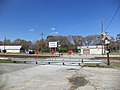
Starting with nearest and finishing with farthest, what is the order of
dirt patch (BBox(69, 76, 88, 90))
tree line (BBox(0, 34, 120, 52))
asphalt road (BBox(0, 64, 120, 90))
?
1. asphalt road (BBox(0, 64, 120, 90))
2. dirt patch (BBox(69, 76, 88, 90))
3. tree line (BBox(0, 34, 120, 52))

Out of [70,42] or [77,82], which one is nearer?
[77,82]

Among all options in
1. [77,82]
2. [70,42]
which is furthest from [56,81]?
[70,42]

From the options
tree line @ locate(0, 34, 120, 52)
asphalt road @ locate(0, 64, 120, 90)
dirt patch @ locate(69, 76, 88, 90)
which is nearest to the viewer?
asphalt road @ locate(0, 64, 120, 90)

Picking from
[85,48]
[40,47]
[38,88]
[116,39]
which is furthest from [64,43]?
[38,88]

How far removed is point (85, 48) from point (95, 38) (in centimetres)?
3140

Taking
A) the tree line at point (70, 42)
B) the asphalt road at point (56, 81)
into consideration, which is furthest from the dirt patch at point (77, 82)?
the tree line at point (70, 42)

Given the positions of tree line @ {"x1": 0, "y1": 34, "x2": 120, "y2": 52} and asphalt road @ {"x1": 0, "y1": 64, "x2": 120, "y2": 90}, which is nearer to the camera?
asphalt road @ {"x1": 0, "y1": 64, "x2": 120, "y2": 90}

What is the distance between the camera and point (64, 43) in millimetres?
102375

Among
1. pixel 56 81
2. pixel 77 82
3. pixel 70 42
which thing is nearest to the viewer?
pixel 77 82

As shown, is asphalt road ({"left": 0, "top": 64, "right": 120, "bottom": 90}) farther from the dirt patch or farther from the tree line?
the tree line

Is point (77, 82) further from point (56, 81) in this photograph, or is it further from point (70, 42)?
point (70, 42)

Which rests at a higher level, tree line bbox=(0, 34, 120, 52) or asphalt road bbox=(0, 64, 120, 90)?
tree line bbox=(0, 34, 120, 52)

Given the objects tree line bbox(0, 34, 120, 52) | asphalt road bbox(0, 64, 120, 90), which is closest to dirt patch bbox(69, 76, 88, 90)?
asphalt road bbox(0, 64, 120, 90)

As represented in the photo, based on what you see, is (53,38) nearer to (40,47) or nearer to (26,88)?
(40,47)
